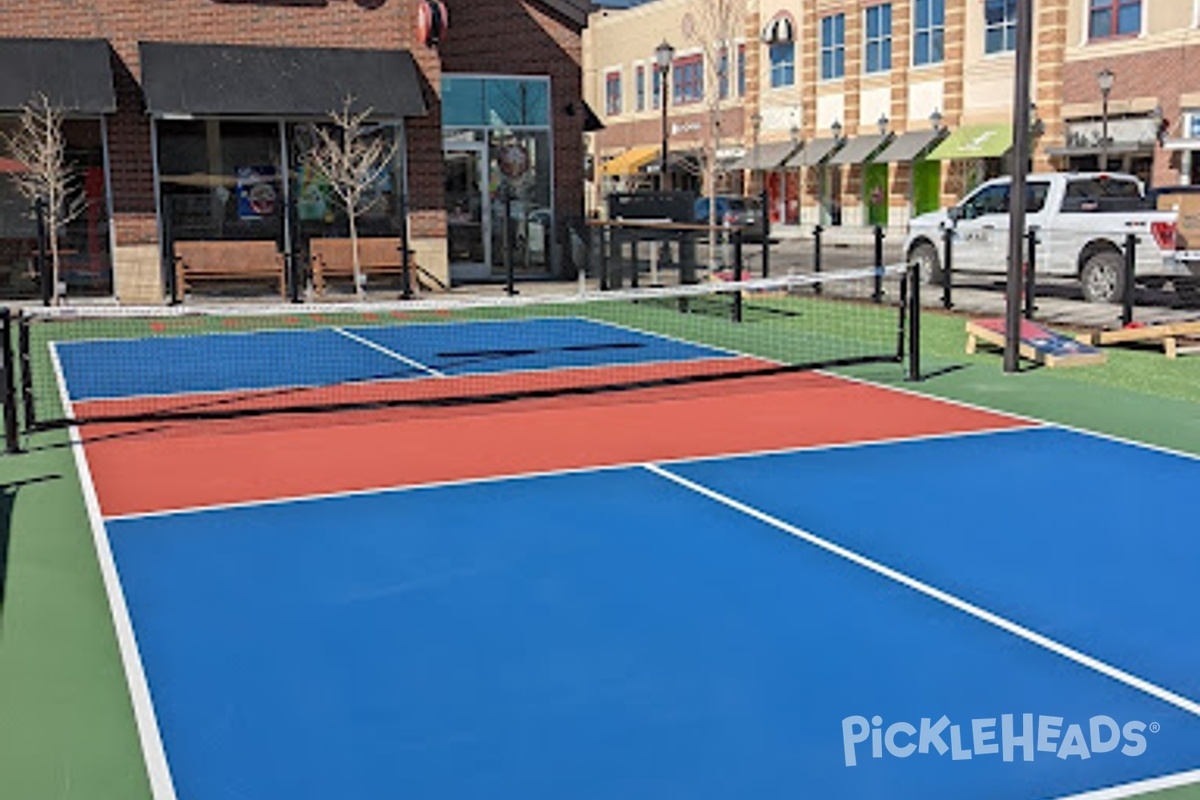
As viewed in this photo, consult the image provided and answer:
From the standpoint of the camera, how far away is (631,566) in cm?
723

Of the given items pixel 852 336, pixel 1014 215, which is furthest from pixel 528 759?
pixel 852 336

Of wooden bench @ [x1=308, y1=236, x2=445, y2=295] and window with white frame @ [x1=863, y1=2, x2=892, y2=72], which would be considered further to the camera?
window with white frame @ [x1=863, y1=2, x2=892, y2=72]

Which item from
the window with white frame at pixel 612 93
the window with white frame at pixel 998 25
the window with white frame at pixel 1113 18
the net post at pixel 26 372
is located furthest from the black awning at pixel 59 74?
the window with white frame at pixel 612 93

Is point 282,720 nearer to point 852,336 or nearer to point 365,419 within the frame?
point 365,419

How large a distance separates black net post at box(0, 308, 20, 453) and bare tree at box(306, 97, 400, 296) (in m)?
13.6

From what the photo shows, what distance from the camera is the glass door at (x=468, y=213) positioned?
89.7 ft

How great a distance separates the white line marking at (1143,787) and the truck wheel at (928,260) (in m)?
19.7

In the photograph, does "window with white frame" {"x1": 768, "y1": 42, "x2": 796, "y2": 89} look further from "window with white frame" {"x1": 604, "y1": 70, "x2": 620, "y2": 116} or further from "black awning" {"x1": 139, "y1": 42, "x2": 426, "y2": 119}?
"black awning" {"x1": 139, "y1": 42, "x2": 426, "y2": 119}

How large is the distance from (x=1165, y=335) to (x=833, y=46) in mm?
43482

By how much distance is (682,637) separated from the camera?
20.0 ft

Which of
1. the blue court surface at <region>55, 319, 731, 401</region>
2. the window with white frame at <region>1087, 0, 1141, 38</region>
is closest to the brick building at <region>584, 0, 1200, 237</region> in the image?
the window with white frame at <region>1087, 0, 1141, 38</region>

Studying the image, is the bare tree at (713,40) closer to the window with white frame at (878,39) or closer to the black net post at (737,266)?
the window with white frame at (878,39)

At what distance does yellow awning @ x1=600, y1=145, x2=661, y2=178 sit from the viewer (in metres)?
67.5

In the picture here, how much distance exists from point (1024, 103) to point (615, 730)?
1065 centimetres
